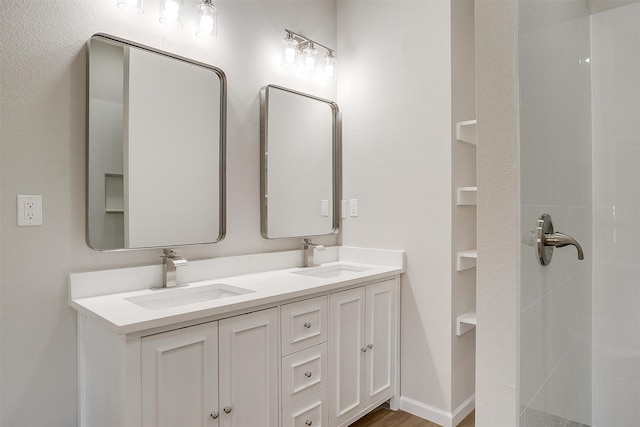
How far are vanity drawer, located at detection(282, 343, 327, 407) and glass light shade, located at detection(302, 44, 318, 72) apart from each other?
5.55 feet

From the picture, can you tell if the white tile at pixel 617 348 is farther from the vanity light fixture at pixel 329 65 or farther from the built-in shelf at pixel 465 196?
the vanity light fixture at pixel 329 65

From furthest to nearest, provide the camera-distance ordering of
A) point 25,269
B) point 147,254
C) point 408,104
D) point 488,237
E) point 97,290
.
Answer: point 408,104 → point 147,254 → point 97,290 → point 25,269 → point 488,237

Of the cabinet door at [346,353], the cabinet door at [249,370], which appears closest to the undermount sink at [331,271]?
the cabinet door at [346,353]

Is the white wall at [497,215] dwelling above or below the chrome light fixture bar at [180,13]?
below

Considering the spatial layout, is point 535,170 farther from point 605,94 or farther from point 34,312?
point 34,312

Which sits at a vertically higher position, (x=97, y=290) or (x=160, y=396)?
(x=97, y=290)

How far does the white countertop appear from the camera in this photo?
1364 millimetres

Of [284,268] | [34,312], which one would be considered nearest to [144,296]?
[34,312]

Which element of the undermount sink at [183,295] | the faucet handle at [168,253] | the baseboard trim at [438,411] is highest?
the faucet handle at [168,253]

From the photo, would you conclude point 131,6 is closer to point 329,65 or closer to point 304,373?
point 329,65

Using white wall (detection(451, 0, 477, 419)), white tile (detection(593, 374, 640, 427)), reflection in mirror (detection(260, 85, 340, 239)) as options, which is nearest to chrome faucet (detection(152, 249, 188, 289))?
reflection in mirror (detection(260, 85, 340, 239))

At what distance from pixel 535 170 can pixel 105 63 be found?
171 cm

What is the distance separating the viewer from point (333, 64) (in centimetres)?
271

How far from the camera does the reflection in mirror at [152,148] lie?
1.69 m
